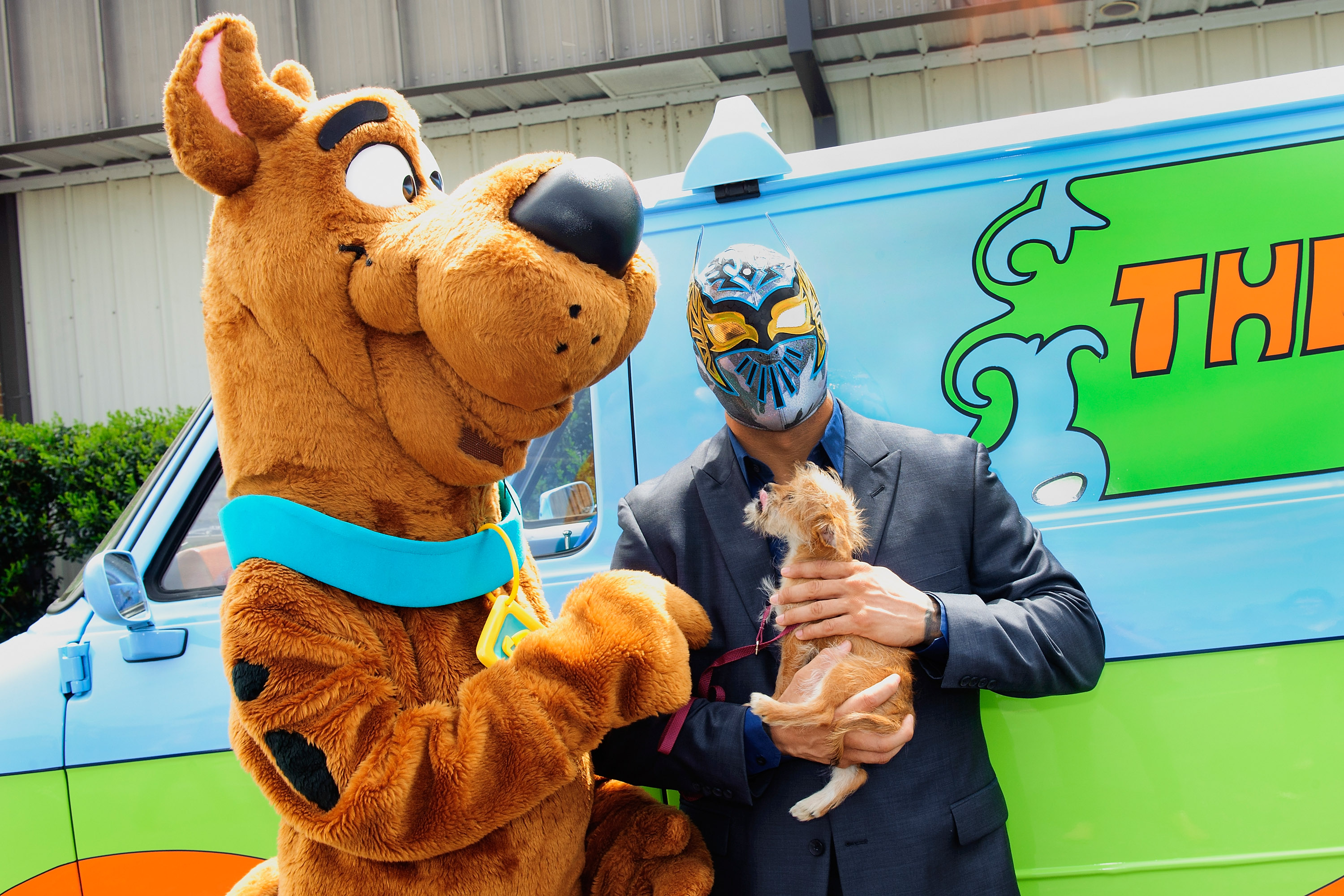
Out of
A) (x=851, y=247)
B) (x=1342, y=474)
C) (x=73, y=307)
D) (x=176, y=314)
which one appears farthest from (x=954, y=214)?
(x=73, y=307)

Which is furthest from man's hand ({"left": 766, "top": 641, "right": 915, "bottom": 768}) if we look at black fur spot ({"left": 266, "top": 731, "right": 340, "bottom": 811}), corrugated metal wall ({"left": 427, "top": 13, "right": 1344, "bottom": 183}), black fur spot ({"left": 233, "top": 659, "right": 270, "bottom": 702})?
corrugated metal wall ({"left": 427, "top": 13, "right": 1344, "bottom": 183})

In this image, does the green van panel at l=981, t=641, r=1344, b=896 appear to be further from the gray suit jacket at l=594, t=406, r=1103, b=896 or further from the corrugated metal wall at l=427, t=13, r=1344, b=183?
the corrugated metal wall at l=427, t=13, r=1344, b=183

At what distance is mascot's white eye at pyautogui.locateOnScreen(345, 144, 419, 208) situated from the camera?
1508mm

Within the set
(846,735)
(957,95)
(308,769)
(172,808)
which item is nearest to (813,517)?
(846,735)

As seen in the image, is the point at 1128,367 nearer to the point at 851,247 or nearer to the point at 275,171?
the point at 851,247

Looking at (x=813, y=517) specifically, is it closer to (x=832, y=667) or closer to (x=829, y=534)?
(x=829, y=534)

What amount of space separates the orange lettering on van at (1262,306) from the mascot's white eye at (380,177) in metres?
1.82

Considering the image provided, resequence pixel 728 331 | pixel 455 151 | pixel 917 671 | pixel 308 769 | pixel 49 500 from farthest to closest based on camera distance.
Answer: pixel 455 151 → pixel 49 500 → pixel 728 331 → pixel 917 671 → pixel 308 769

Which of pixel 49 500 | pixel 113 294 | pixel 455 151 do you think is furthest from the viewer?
pixel 113 294

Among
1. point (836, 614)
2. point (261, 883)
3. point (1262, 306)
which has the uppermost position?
point (1262, 306)

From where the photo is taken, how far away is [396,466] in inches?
60.7

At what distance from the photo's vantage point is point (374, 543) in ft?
4.80

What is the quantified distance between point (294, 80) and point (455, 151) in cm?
704

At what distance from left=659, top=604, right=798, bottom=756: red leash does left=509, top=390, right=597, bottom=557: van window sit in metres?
0.62
